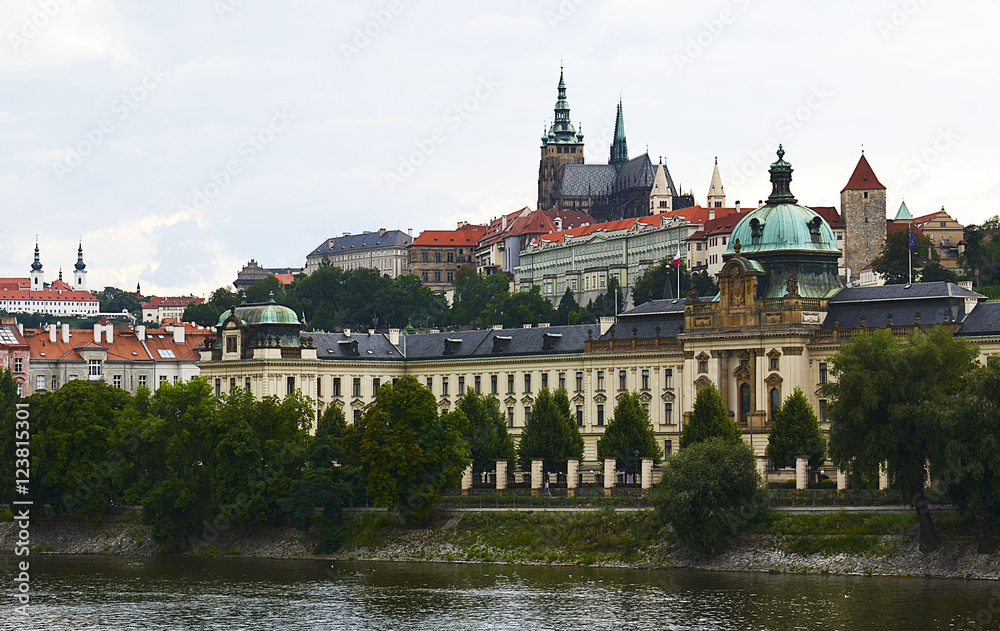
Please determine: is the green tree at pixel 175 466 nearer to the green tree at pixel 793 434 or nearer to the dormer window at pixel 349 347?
the dormer window at pixel 349 347

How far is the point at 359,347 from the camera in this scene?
157875 mm

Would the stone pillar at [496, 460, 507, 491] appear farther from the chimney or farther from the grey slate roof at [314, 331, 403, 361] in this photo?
the grey slate roof at [314, 331, 403, 361]

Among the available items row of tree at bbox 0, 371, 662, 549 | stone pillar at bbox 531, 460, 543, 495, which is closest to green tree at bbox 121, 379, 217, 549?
row of tree at bbox 0, 371, 662, 549

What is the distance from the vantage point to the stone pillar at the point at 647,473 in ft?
376

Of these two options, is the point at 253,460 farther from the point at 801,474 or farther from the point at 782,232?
the point at 782,232

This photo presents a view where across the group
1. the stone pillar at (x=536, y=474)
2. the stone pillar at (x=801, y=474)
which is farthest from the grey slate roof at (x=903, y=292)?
the stone pillar at (x=536, y=474)

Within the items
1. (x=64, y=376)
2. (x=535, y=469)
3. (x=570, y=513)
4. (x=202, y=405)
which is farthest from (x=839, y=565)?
(x=64, y=376)

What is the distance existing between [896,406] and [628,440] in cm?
2637

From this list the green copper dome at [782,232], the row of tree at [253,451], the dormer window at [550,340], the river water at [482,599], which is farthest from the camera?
the dormer window at [550,340]

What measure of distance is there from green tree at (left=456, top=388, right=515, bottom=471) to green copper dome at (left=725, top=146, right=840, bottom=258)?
78.7ft

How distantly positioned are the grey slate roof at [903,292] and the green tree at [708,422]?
17496mm

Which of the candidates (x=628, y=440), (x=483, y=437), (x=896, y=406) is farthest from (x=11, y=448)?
(x=896, y=406)

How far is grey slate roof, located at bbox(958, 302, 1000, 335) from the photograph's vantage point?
410 ft

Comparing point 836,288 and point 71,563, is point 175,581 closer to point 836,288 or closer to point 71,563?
point 71,563
